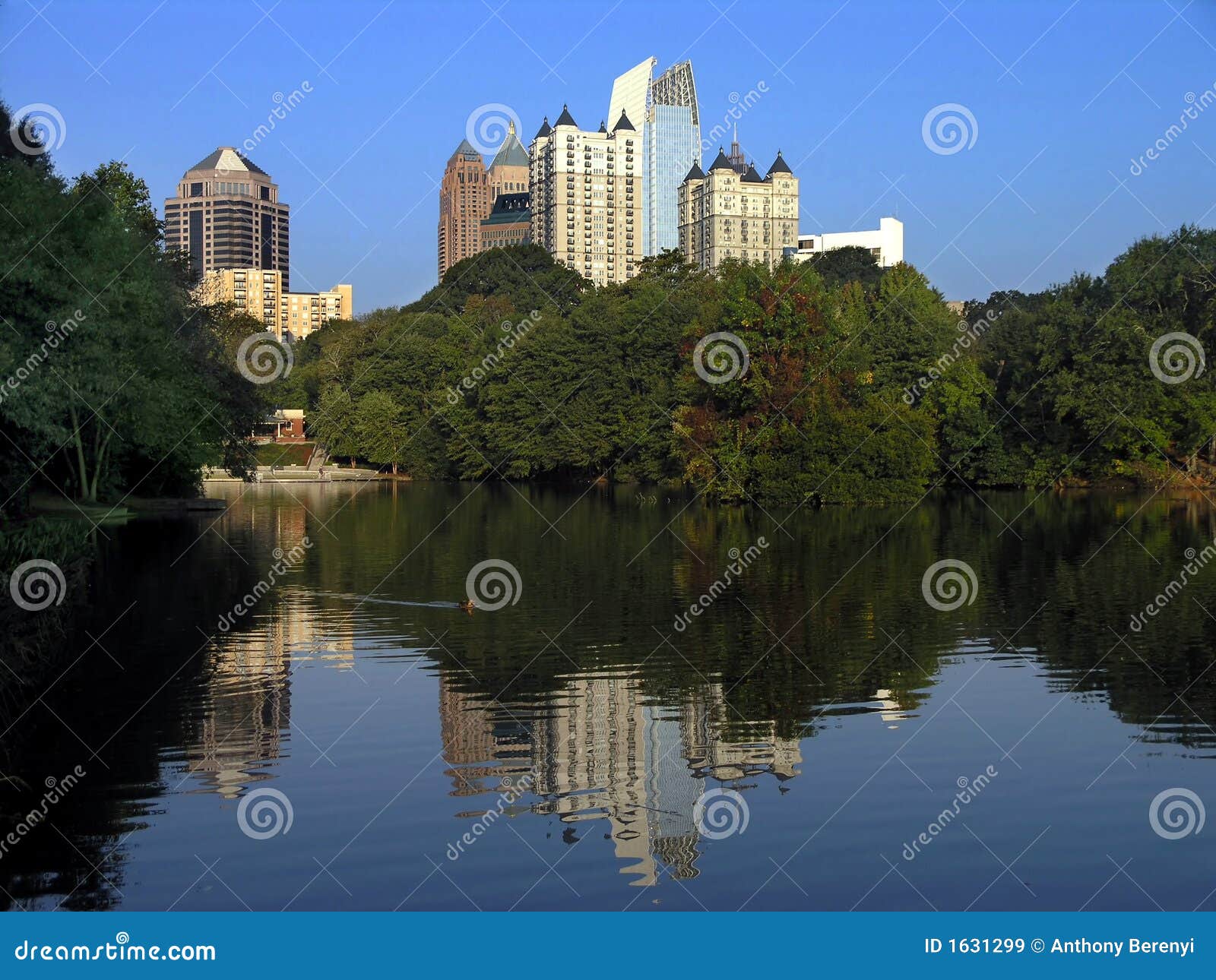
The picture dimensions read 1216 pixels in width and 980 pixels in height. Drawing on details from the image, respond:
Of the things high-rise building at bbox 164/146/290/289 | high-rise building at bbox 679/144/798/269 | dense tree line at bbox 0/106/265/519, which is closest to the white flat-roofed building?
high-rise building at bbox 679/144/798/269

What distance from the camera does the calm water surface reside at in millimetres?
9867

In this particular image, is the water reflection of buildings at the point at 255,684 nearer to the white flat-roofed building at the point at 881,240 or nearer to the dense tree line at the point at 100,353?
the dense tree line at the point at 100,353

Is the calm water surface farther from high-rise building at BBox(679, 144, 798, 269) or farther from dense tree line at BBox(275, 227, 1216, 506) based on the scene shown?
high-rise building at BBox(679, 144, 798, 269)

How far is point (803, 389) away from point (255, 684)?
44.4 meters

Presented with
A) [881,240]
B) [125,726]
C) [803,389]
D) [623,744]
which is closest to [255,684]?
[125,726]

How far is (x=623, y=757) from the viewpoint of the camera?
13070 mm

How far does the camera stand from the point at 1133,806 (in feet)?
38.1

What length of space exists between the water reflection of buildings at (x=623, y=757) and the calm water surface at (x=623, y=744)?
51 millimetres

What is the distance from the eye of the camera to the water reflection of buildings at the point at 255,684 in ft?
42.4

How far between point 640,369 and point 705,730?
67.0m

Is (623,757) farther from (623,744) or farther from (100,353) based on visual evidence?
(100,353)

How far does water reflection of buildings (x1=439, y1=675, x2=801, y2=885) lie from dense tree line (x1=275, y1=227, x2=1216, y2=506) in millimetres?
42697

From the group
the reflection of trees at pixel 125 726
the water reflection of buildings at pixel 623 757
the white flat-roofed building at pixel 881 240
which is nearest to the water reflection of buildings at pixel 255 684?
the reflection of trees at pixel 125 726

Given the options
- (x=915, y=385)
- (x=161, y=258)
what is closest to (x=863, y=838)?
(x=161, y=258)
